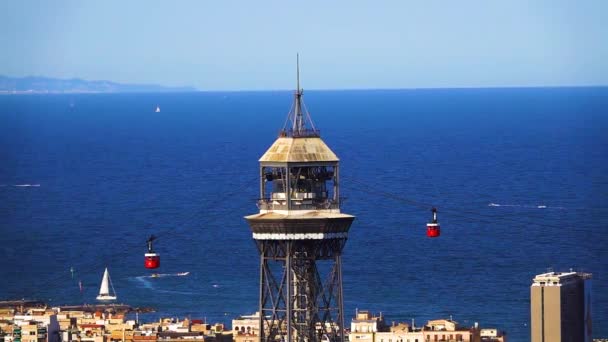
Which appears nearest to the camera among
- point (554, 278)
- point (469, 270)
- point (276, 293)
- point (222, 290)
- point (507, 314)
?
point (276, 293)

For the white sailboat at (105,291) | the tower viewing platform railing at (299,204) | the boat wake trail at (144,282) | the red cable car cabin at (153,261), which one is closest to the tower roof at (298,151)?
the tower viewing platform railing at (299,204)

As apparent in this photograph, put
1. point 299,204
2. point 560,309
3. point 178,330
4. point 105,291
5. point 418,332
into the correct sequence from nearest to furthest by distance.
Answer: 1. point 299,204
2. point 178,330
3. point 418,332
4. point 560,309
5. point 105,291

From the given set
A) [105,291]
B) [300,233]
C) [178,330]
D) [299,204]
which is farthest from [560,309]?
[300,233]

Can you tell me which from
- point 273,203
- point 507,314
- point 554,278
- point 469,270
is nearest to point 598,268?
point 469,270

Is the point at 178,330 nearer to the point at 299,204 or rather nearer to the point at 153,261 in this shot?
the point at 153,261

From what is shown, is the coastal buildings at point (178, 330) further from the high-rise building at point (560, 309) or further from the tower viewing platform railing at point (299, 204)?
the tower viewing platform railing at point (299, 204)

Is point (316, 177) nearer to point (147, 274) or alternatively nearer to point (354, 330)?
point (354, 330)
